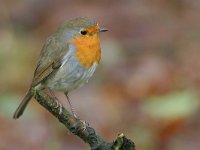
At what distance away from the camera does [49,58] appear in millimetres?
5254

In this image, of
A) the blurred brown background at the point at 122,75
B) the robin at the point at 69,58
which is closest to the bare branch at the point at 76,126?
Result: the robin at the point at 69,58

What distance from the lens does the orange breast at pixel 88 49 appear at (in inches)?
205

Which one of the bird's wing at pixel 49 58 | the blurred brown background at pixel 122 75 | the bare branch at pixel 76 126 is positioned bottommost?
Result: the bare branch at pixel 76 126

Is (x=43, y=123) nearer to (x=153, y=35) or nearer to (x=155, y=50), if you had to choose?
(x=155, y=50)

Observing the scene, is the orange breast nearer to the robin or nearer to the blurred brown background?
the robin

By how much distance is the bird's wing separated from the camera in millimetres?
5137

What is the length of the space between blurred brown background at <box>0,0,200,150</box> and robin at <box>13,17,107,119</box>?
2.25 m

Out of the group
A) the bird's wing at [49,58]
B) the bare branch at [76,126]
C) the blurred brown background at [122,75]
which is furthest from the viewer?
the blurred brown background at [122,75]

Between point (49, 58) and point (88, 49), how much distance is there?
0.81ft

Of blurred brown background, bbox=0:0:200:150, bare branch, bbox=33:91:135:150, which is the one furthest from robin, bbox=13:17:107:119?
blurred brown background, bbox=0:0:200:150

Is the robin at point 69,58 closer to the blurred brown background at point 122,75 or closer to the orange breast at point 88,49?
the orange breast at point 88,49

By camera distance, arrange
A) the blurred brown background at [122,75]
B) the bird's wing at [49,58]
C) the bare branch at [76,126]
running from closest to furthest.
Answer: the bare branch at [76,126]
the bird's wing at [49,58]
the blurred brown background at [122,75]

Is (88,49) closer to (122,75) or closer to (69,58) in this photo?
(69,58)

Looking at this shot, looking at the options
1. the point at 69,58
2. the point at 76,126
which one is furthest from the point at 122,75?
the point at 76,126
